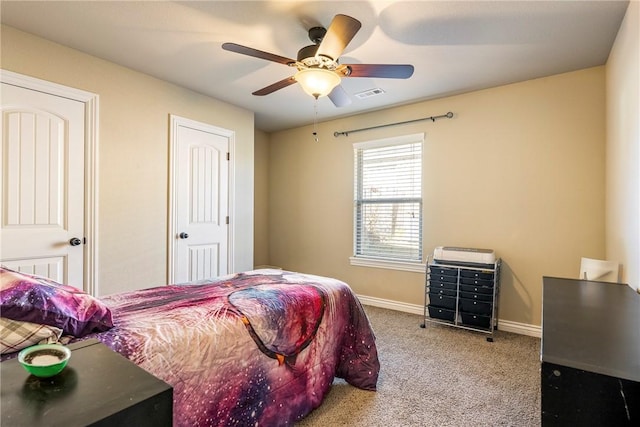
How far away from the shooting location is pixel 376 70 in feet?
7.15

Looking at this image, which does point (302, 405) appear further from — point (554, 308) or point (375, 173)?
point (375, 173)

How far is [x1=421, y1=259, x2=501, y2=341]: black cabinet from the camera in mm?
3078

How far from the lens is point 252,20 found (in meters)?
2.24

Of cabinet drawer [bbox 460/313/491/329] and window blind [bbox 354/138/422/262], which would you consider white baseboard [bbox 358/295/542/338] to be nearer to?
cabinet drawer [bbox 460/313/491/329]

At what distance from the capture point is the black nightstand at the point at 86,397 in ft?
2.10

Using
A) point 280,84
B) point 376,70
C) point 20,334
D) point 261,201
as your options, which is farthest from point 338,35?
point 261,201

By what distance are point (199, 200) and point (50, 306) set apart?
2605mm

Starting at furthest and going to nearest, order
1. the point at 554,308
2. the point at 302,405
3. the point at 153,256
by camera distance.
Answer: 1. the point at 153,256
2. the point at 302,405
3. the point at 554,308

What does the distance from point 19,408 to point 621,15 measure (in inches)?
134

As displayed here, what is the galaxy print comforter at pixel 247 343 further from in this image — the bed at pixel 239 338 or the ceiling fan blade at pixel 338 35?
the ceiling fan blade at pixel 338 35

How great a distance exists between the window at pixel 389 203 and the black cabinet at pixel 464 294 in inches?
19.1

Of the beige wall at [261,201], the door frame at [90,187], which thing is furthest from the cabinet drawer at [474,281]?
the door frame at [90,187]

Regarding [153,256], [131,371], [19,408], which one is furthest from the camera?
[153,256]

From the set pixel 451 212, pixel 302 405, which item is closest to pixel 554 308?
pixel 302 405
